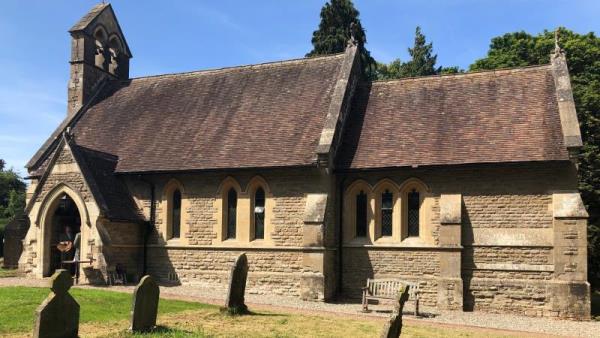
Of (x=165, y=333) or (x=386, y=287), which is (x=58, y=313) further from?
(x=386, y=287)

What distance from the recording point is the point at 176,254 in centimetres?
2264

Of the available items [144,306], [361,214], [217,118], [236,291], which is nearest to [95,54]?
[217,118]

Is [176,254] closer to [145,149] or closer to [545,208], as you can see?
[145,149]

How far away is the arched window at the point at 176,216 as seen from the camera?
23.2m

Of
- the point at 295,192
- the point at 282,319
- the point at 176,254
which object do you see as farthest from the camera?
the point at 176,254

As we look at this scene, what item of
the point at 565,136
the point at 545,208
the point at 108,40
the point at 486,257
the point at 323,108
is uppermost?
the point at 108,40

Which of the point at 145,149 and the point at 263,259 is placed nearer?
the point at 263,259

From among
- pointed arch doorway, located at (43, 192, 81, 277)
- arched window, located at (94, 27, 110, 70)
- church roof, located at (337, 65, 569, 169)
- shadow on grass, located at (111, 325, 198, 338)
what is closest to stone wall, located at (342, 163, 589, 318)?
church roof, located at (337, 65, 569, 169)

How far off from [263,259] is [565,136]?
11.3 metres

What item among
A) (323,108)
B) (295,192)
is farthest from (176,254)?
(323,108)

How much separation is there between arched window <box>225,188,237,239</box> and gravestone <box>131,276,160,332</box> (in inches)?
394

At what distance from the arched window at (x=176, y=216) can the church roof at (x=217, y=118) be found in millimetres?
1503

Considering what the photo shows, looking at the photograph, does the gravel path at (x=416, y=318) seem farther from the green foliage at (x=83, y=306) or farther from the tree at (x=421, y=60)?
the tree at (x=421, y=60)

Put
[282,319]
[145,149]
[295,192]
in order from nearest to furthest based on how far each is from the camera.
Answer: [282,319], [295,192], [145,149]
